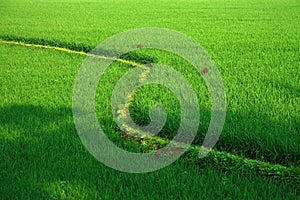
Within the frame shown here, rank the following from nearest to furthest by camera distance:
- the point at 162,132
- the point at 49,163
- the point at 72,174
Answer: the point at 72,174 < the point at 49,163 < the point at 162,132

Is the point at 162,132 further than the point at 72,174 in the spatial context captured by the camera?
Yes

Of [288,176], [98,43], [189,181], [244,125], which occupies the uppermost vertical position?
[98,43]

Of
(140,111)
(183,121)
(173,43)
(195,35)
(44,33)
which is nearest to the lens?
(183,121)

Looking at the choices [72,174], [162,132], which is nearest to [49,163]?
[72,174]

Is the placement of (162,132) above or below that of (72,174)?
above

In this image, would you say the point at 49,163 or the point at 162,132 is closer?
the point at 49,163

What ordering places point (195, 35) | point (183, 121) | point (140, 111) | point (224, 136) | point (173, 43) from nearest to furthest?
point (224, 136)
point (183, 121)
point (140, 111)
point (173, 43)
point (195, 35)

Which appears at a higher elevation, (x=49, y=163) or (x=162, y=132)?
(x=162, y=132)

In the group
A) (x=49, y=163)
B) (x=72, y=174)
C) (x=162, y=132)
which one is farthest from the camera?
(x=162, y=132)

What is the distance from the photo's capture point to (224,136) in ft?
10.6

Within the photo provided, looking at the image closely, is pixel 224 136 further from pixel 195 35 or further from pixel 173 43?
pixel 195 35

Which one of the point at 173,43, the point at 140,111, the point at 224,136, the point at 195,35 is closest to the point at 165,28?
the point at 195,35

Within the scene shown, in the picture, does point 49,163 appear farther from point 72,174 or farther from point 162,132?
point 162,132

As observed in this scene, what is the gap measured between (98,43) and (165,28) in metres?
2.68
